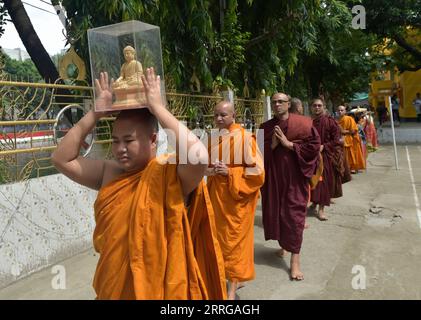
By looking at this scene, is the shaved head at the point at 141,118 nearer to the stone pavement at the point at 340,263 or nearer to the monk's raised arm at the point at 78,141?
the monk's raised arm at the point at 78,141

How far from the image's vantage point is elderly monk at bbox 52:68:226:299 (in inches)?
61.9

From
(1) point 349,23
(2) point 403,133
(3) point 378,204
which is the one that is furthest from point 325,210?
(2) point 403,133

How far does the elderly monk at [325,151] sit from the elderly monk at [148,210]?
14.2 feet

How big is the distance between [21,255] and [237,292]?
1.98 metres

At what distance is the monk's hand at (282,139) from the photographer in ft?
12.3

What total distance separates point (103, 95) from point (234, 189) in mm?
1791

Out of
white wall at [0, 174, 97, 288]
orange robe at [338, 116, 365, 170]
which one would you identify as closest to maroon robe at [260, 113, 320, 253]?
white wall at [0, 174, 97, 288]

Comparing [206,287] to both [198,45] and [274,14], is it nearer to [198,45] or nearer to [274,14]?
[198,45]

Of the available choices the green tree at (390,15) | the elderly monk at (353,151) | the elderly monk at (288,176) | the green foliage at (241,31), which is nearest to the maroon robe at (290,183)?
the elderly monk at (288,176)

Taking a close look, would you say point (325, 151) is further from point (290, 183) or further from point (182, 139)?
point (182, 139)

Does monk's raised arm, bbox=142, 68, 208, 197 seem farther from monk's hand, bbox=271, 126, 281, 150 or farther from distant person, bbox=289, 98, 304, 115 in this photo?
distant person, bbox=289, 98, 304, 115

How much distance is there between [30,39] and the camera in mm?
8172

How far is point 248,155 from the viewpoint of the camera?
3438mm

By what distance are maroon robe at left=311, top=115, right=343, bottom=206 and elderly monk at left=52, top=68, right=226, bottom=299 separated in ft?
14.2
